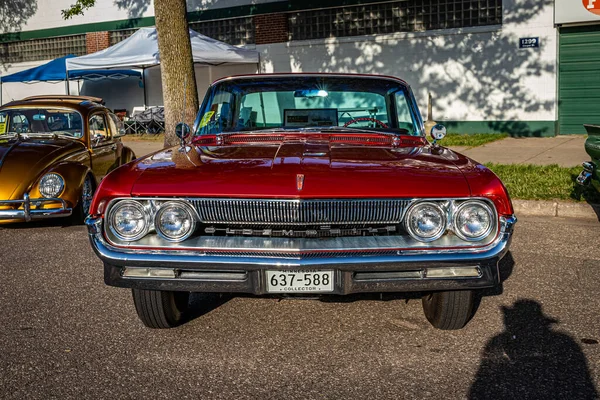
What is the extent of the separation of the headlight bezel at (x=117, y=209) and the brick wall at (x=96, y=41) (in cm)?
2119

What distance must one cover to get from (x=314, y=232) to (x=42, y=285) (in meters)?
2.80

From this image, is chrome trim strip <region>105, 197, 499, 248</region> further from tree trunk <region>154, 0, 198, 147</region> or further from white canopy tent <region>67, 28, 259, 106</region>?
white canopy tent <region>67, 28, 259, 106</region>

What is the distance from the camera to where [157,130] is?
20016mm

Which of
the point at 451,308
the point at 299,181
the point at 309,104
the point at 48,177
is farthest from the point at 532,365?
the point at 48,177

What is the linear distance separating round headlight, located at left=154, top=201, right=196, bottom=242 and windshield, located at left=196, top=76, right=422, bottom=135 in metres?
1.50

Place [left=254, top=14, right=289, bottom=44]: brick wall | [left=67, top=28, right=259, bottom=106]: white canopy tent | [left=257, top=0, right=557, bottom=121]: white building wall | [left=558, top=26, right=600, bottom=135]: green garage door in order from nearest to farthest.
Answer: [left=558, top=26, right=600, bottom=135]: green garage door, [left=257, top=0, right=557, bottom=121]: white building wall, [left=67, top=28, right=259, bottom=106]: white canopy tent, [left=254, top=14, right=289, bottom=44]: brick wall

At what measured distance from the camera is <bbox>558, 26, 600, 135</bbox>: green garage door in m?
15.8

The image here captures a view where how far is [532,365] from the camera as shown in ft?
12.1

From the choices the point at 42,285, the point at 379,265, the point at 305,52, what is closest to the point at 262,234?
the point at 379,265

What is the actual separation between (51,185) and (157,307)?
3.90 meters

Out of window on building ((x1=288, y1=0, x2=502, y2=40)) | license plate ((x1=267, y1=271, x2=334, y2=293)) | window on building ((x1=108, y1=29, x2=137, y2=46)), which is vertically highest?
window on building ((x1=108, y1=29, x2=137, y2=46))

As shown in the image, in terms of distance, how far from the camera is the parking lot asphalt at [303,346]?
3.45 metres

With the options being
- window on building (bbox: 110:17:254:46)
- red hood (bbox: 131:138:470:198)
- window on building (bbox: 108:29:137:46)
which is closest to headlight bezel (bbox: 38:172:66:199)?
red hood (bbox: 131:138:470:198)

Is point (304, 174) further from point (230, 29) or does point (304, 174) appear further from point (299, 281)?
point (230, 29)
